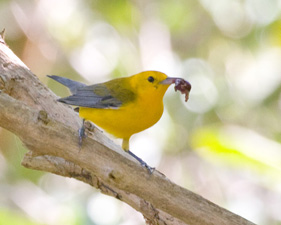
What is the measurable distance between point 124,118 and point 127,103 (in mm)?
160

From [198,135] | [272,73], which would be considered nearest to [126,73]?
[272,73]

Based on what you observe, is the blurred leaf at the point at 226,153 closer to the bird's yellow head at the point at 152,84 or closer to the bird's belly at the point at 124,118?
the bird's belly at the point at 124,118

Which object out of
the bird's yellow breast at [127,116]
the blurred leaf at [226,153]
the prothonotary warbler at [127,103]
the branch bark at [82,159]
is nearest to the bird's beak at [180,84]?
the prothonotary warbler at [127,103]

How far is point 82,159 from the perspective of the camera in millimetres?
3348

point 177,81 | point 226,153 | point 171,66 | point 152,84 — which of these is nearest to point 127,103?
point 152,84

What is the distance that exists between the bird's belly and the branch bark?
0.17 m

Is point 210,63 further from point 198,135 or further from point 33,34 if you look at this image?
point 198,135

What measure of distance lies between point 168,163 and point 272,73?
5.31ft

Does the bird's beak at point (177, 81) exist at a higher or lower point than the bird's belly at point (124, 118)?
higher

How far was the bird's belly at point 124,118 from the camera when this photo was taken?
405 cm

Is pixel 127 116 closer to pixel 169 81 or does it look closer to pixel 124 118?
pixel 124 118

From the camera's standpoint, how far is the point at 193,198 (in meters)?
3.51

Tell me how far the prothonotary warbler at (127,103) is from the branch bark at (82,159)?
0.19 metres

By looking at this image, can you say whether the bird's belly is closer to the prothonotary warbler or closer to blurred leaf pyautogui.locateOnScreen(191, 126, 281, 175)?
the prothonotary warbler
